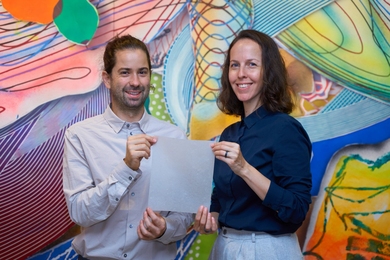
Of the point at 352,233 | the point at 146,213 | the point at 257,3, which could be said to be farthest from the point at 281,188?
the point at 257,3

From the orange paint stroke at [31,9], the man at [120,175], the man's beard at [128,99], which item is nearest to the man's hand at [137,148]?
the man at [120,175]

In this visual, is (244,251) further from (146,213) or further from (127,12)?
(127,12)

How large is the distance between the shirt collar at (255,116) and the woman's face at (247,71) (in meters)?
0.04

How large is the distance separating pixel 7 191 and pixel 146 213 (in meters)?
1.21

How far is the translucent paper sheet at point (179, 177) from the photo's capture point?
1.93m

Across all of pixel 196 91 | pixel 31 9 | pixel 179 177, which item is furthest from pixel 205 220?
pixel 31 9

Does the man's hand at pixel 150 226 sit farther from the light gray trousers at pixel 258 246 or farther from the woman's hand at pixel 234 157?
the woman's hand at pixel 234 157

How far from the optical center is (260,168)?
1.89 metres

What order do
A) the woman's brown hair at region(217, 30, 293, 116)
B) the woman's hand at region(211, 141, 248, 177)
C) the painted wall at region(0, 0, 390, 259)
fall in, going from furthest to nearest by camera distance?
1. the painted wall at region(0, 0, 390, 259)
2. the woman's brown hair at region(217, 30, 293, 116)
3. the woman's hand at region(211, 141, 248, 177)

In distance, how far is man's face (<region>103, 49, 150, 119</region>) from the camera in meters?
2.18

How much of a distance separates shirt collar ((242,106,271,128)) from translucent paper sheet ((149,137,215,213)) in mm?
227

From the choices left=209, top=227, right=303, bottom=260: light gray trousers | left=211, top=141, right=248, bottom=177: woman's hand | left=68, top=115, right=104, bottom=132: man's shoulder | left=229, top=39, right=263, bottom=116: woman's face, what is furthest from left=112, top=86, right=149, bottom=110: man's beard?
left=209, top=227, right=303, bottom=260: light gray trousers

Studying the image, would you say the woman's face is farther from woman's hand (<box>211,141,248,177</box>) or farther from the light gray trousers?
the light gray trousers

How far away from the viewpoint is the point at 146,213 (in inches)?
77.6
